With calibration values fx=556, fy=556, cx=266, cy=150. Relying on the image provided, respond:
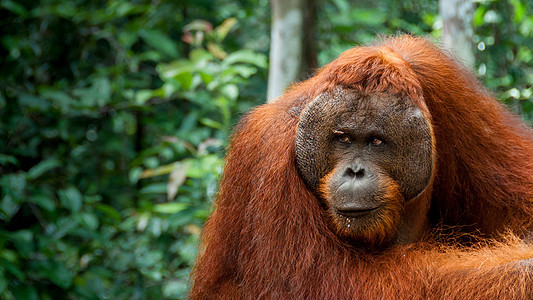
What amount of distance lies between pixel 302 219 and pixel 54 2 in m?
3.46

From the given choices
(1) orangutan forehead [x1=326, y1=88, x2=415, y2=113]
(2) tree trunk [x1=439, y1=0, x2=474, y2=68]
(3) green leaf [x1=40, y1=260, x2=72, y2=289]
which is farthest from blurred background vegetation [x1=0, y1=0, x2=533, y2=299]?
(1) orangutan forehead [x1=326, y1=88, x2=415, y2=113]

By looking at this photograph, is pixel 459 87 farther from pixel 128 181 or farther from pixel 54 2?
pixel 128 181

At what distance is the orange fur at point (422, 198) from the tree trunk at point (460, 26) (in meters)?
1.15

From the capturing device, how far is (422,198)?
101 inches

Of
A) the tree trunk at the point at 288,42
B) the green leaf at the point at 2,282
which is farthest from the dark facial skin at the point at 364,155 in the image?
the green leaf at the point at 2,282

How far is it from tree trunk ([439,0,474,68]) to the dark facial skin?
6.01ft

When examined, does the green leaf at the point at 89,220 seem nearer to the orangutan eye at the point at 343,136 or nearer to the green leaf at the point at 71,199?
the green leaf at the point at 71,199

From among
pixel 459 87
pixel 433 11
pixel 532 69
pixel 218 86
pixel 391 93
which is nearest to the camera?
pixel 391 93

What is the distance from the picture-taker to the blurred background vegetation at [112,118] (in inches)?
157

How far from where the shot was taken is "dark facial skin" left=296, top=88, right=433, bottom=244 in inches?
90.6

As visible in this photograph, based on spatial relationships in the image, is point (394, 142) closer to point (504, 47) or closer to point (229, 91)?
point (229, 91)

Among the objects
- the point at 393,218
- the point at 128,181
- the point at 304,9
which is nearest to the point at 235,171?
the point at 393,218

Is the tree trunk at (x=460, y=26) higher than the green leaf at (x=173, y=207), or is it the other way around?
the tree trunk at (x=460, y=26)

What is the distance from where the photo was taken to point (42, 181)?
4367 millimetres
